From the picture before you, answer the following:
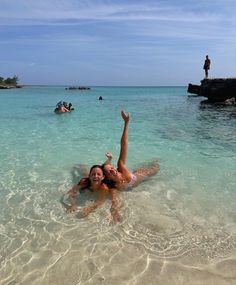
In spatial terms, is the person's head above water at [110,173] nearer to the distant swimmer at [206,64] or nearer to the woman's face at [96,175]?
the woman's face at [96,175]

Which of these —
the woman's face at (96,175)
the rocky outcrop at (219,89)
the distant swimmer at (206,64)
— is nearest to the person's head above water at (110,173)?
the woman's face at (96,175)

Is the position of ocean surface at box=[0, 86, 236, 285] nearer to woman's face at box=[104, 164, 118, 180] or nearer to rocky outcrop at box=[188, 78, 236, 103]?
woman's face at box=[104, 164, 118, 180]

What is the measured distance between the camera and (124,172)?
25.3ft

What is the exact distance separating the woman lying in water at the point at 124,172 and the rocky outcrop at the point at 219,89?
2237 centimetres

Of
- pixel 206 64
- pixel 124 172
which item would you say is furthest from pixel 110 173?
pixel 206 64

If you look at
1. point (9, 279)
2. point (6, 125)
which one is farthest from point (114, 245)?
point (6, 125)

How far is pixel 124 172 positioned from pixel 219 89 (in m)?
24.3

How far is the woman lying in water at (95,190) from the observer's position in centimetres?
643

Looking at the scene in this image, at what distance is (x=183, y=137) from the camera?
44.8ft

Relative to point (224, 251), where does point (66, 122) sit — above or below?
below

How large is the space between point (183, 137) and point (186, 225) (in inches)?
321

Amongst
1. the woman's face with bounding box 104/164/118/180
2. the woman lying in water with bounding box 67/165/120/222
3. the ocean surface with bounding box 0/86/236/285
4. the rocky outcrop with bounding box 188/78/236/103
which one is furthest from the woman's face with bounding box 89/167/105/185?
the rocky outcrop with bounding box 188/78/236/103

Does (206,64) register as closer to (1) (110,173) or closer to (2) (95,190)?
(1) (110,173)

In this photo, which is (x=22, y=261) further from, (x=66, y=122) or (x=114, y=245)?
(x=66, y=122)
